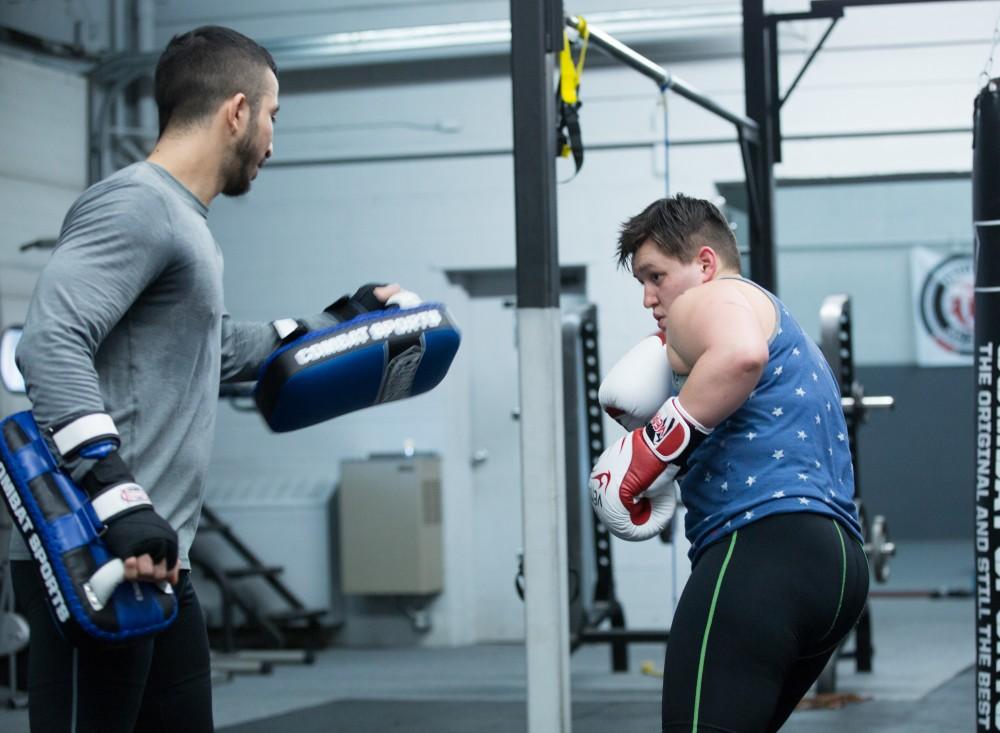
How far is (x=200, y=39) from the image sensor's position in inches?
75.0

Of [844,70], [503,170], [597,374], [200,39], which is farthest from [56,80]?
[200,39]

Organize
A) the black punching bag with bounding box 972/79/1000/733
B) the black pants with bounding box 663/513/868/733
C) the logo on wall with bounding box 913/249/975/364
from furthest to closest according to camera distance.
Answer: the logo on wall with bounding box 913/249/975/364, the black punching bag with bounding box 972/79/1000/733, the black pants with bounding box 663/513/868/733

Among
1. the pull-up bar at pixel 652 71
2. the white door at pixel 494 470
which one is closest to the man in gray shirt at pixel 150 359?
the pull-up bar at pixel 652 71

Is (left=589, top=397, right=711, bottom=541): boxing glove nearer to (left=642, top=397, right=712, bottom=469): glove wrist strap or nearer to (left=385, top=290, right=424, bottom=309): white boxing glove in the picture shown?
(left=642, top=397, right=712, bottom=469): glove wrist strap

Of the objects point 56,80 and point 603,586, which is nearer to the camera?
point 603,586

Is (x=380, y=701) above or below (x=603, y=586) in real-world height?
below

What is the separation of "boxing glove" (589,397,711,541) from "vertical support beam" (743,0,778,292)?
289 centimetres

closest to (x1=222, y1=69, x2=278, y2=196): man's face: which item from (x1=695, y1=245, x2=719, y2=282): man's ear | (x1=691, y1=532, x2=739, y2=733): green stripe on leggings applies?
(x1=695, y1=245, x2=719, y2=282): man's ear

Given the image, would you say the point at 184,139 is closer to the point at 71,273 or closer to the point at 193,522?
the point at 71,273

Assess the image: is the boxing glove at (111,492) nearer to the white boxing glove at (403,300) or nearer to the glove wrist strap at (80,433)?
the glove wrist strap at (80,433)

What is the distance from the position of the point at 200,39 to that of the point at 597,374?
4.04 meters

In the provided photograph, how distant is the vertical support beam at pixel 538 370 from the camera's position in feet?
9.50

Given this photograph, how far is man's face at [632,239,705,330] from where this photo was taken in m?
2.08

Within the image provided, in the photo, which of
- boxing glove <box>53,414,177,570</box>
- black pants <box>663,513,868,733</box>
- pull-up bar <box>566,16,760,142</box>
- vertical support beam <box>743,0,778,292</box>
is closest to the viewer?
boxing glove <box>53,414,177,570</box>
